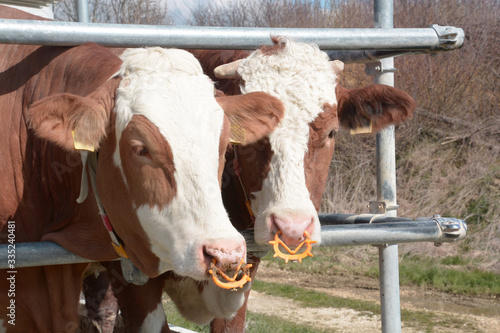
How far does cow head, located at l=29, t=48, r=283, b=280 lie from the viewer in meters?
2.06

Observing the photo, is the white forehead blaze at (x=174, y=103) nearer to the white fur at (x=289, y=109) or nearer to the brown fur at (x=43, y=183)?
the brown fur at (x=43, y=183)

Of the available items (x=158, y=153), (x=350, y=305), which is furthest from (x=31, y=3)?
(x=350, y=305)

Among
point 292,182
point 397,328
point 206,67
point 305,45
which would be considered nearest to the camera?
point 292,182

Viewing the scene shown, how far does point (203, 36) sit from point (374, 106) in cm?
141

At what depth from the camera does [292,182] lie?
2898 millimetres

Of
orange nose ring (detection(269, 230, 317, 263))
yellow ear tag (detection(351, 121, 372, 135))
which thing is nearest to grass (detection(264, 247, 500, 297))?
yellow ear tag (detection(351, 121, 372, 135))

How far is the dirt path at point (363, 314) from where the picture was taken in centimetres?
766

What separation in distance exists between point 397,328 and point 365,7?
13.8 meters

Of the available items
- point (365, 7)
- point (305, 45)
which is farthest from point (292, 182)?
point (365, 7)

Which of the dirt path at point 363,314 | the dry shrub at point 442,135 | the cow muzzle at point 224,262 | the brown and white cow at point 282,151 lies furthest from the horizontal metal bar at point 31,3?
the dry shrub at point 442,135

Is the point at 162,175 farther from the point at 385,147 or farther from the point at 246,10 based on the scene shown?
the point at 246,10

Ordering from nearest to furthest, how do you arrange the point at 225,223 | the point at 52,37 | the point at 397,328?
the point at 225,223
the point at 52,37
the point at 397,328

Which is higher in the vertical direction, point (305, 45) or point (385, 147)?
point (305, 45)

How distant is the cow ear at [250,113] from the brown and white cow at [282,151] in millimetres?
356
